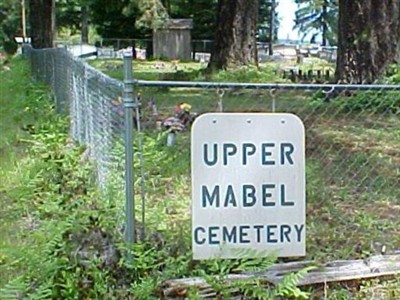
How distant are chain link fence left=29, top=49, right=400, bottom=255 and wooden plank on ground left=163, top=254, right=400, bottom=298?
1.51 ft

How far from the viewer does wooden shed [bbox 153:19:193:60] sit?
34.8 metres

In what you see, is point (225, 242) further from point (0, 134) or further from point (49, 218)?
point (0, 134)

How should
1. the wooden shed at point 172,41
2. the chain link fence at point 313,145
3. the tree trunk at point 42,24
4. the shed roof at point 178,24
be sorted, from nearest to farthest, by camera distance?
the chain link fence at point 313,145 < the tree trunk at point 42,24 < the shed roof at point 178,24 < the wooden shed at point 172,41

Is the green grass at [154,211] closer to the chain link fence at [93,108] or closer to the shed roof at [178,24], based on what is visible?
the chain link fence at [93,108]

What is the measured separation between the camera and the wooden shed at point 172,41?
3480 centimetres

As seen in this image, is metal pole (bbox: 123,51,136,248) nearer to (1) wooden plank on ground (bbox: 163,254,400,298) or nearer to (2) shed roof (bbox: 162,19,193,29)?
(1) wooden plank on ground (bbox: 163,254,400,298)

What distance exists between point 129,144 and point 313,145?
4029mm

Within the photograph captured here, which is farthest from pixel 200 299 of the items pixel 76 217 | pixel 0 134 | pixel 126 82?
pixel 0 134

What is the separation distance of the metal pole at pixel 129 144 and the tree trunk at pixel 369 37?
7.00 meters

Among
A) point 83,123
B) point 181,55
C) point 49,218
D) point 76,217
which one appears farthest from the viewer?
point 181,55

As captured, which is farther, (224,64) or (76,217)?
(224,64)

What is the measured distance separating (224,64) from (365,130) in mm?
8625

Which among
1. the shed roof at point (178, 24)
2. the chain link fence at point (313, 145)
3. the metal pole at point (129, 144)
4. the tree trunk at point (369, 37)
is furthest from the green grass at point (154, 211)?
the shed roof at point (178, 24)

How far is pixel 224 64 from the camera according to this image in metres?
16.5
